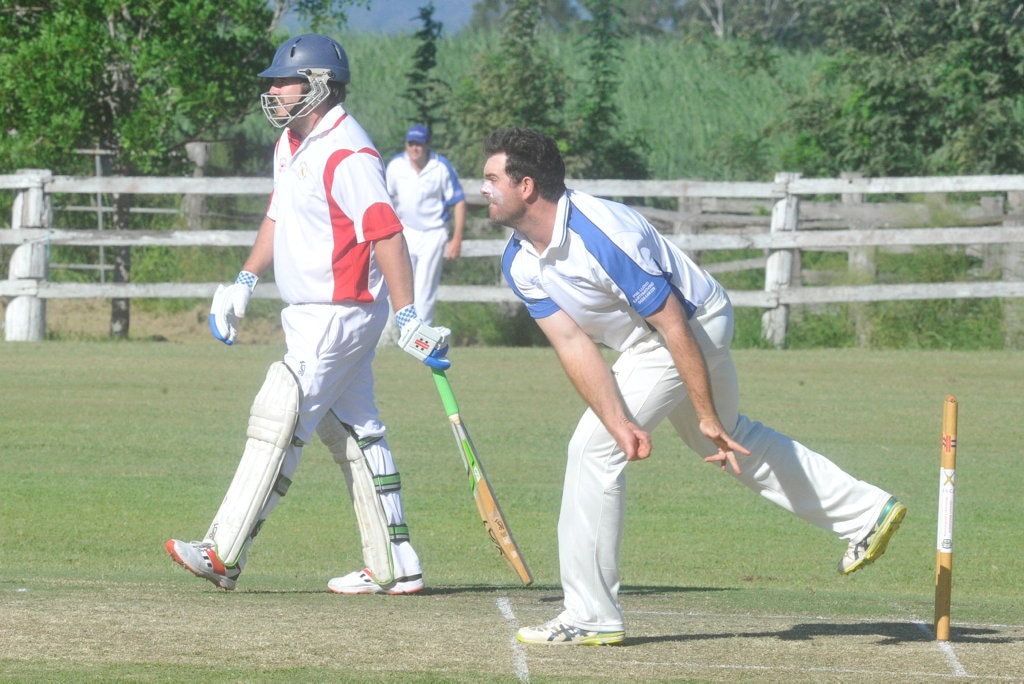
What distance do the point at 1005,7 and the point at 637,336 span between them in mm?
18608

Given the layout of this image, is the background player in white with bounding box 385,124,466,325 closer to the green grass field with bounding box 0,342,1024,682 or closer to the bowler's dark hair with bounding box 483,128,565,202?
Answer: the green grass field with bounding box 0,342,1024,682

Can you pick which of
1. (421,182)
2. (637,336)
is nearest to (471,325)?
(421,182)

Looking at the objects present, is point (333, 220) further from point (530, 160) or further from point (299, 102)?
point (530, 160)

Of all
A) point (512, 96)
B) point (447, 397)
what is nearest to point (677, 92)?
point (512, 96)

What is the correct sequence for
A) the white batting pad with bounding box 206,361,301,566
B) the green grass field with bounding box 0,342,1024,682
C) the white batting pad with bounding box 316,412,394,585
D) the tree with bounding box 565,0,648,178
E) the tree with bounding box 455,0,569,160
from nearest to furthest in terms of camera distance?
the green grass field with bounding box 0,342,1024,682
the white batting pad with bounding box 206,361,301,566
the white batting pad with bounding box 316,412,394,585
the tree with bounding box 455,0,569,160
the tree with bounding box 565,0,648,178

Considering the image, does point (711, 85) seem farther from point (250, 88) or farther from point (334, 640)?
point (334, 640)

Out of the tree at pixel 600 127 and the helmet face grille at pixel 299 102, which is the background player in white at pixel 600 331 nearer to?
the helmet face grille at pixel 299 102

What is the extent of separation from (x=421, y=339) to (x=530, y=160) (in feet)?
4.47

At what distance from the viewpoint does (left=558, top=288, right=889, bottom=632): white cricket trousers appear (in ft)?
18.4

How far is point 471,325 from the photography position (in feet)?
62.6

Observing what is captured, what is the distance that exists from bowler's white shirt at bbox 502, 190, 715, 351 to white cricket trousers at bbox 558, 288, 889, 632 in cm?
14

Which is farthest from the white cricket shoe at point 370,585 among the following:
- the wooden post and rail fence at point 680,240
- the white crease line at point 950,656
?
the wooden post and rail fence at point 680,240

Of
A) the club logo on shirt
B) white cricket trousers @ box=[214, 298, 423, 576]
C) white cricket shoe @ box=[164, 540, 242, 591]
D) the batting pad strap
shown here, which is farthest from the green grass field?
the club logo on shirt

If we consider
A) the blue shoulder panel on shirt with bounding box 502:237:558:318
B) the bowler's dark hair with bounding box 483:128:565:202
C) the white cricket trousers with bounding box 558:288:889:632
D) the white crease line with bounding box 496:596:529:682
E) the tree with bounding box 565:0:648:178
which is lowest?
the white crease line with bounding box 496:596:529:682
